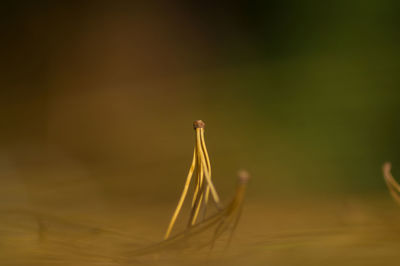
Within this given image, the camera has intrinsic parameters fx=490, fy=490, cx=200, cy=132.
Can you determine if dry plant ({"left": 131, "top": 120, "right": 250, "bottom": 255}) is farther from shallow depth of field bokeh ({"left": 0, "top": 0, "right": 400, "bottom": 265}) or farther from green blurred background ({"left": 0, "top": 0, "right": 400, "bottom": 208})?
green blurred background ({"left": 0, "top": 0, "right": 400, "bottom": 208})

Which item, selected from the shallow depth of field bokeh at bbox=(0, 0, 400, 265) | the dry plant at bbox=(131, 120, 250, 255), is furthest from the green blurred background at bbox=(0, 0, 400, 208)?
the dry plant at bbox=(131, 120, 250, 255)

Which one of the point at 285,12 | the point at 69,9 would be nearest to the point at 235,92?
the point at 285,12

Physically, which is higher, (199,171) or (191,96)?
(191,96)

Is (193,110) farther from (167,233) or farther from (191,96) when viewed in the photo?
(167,233)

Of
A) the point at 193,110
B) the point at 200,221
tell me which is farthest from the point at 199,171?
the point at 193,110

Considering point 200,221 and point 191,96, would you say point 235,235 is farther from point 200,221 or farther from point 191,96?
point 191,96

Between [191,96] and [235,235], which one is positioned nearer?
[235,235]

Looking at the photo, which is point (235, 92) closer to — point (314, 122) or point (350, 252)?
point (314, 122)
